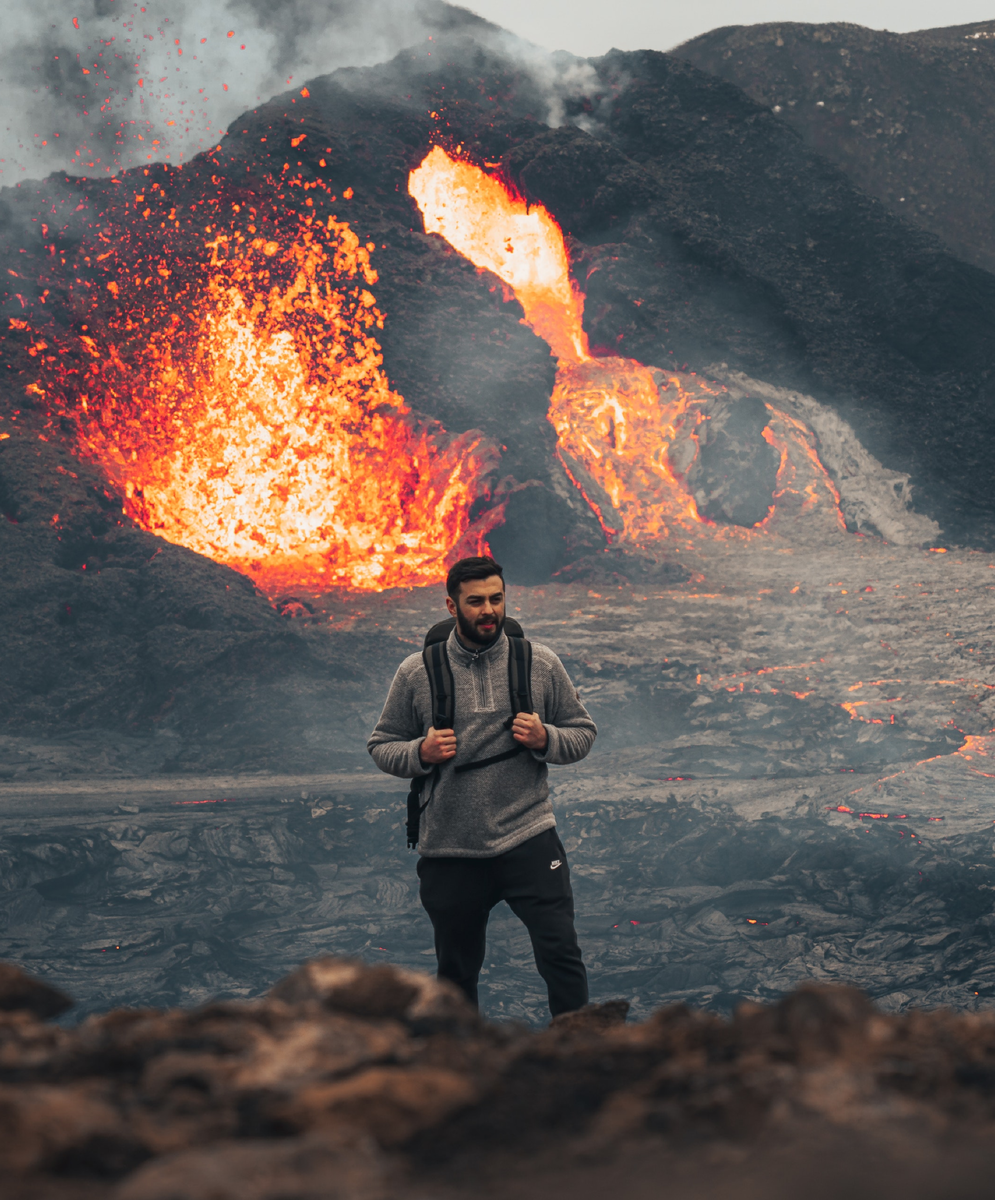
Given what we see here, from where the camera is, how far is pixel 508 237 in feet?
58.9

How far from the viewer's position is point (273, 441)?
15008 mm

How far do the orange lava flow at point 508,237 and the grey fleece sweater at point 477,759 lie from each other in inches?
606

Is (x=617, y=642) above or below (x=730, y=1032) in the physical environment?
below

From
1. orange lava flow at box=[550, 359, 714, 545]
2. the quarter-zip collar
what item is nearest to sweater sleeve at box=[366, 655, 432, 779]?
the quarter-zip collar

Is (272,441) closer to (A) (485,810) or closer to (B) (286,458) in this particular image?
(B) (286,458)

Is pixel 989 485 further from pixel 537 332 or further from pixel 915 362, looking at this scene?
pixel 537 332

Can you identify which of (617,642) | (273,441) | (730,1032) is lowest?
(617,642)

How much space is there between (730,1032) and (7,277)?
1605 centimetres

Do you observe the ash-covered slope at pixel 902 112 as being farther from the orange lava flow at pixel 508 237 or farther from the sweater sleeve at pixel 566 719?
the sweater sleeve at pixel 566 719

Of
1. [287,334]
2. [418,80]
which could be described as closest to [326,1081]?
[287,334]

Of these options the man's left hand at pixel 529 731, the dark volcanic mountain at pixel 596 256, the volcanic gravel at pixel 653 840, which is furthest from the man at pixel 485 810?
the dark volcanic mountain at pixel 596 256

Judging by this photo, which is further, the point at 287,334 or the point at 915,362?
the point at 915,362

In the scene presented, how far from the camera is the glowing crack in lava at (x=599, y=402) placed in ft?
51.3

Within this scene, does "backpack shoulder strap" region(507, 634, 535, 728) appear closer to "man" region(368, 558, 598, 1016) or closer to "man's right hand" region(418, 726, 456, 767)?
"man" region(368, 558, 598, 1016)
